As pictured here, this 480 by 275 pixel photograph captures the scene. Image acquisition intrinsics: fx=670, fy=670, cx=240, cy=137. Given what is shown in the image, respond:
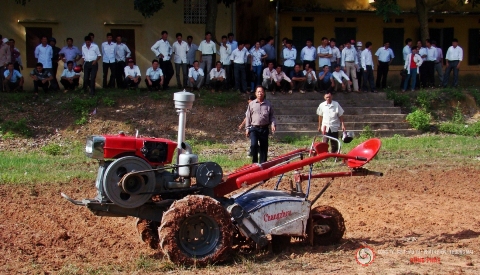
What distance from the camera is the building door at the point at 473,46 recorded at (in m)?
26.9

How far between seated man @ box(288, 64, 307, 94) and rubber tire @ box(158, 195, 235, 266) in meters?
13.6

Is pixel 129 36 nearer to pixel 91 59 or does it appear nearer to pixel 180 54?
pixel 180 54

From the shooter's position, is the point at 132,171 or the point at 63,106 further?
the point at 63,106

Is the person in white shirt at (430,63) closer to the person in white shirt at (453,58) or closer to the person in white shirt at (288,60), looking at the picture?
the person in white shirt at (453,58)

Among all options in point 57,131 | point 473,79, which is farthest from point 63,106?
point 473,79

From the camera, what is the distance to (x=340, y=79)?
21.0 m

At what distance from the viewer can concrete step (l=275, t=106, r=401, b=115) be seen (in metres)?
19.9

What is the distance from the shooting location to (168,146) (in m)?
7.96

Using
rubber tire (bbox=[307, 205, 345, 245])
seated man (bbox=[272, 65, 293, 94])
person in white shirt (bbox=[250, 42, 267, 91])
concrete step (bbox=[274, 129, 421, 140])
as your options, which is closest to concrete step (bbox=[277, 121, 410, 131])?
concrete step (bbox=[274, 129, 421, 140])

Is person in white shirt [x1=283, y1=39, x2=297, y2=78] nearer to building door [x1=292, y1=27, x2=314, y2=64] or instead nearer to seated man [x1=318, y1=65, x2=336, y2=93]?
seated man [x1=318, y1=65, x2=336, y2=93]

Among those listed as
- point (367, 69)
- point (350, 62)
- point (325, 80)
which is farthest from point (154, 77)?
point (367, 69)

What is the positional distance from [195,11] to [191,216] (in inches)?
674

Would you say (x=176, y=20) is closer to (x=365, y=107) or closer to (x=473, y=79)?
(x=365, y=107)

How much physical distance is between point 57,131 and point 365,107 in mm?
9165
